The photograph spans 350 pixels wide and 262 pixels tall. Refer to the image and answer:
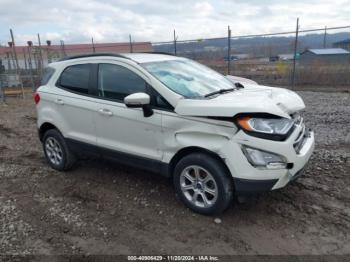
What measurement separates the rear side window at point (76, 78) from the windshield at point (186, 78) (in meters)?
1.02

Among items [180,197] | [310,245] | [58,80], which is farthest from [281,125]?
[58,80]

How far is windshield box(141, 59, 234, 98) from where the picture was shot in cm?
397

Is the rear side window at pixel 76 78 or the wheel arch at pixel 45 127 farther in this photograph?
the wheel arch at pixel 45 127

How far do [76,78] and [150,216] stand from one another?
2.35 meters

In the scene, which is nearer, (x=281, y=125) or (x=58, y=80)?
(x=281, y=125)

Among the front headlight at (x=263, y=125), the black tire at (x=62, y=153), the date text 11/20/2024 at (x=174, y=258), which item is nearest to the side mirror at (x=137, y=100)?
the front headlight at (x=263, y=125)

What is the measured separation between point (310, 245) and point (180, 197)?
147 centimetres

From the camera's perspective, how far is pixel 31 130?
27.6ft

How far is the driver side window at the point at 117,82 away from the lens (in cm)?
410

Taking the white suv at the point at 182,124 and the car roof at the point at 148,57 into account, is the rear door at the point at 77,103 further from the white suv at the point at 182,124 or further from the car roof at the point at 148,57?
the car roof at the point at 148,57

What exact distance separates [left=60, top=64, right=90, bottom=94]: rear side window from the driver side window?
0.97ft

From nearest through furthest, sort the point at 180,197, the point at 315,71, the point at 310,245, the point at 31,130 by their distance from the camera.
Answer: the point at 310,245 → the point at 180,197 → the point at 31,130 → the point at 315,71

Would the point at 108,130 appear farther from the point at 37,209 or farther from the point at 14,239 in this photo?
the point at 14,239

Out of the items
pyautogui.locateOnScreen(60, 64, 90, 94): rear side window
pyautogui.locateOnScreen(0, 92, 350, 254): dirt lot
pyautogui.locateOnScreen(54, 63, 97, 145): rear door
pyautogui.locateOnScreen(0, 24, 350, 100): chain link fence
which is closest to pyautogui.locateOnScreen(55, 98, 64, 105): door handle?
pyautogui.locateOnScreen(54, 63, 97, 145): rear door
